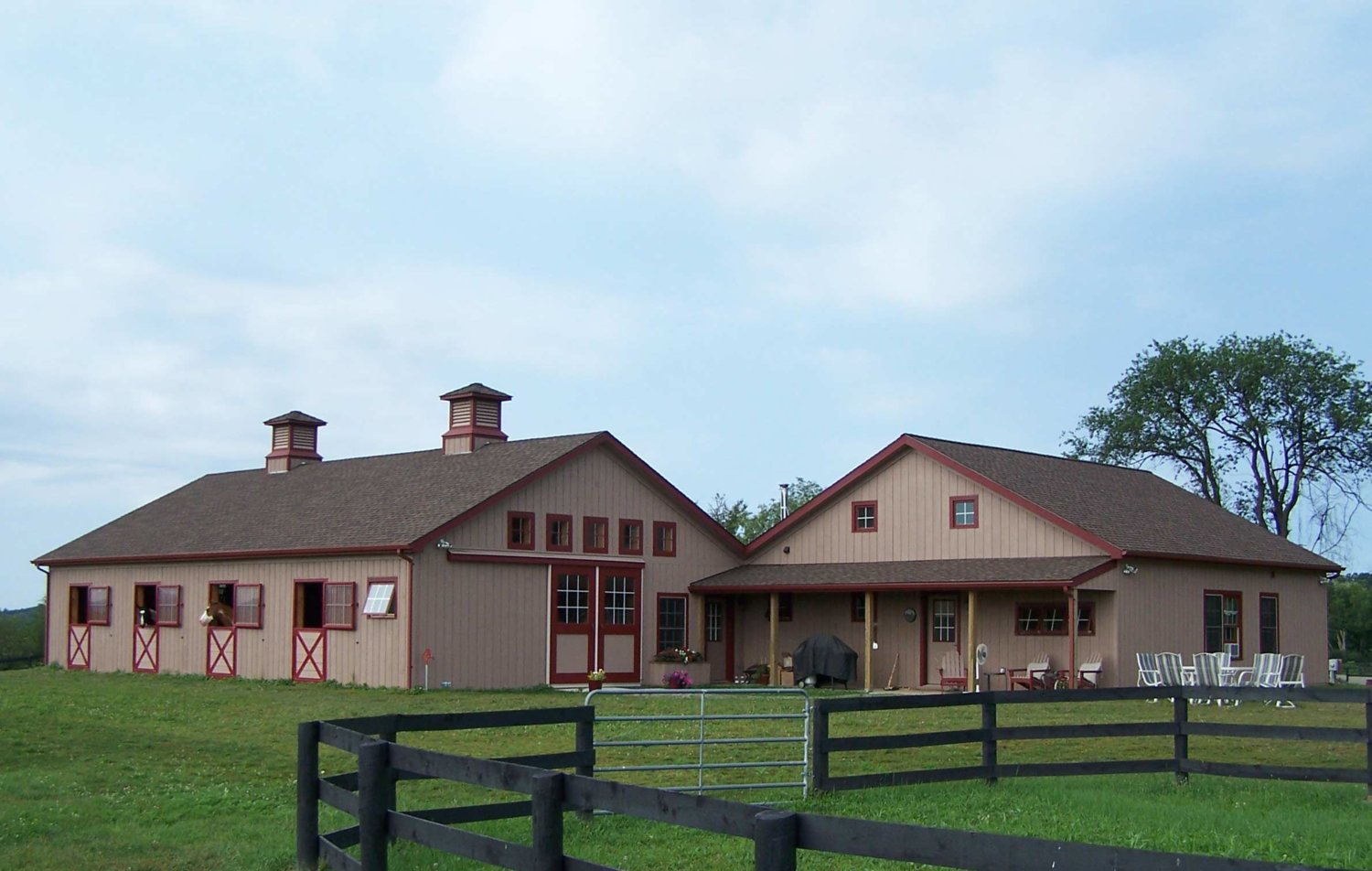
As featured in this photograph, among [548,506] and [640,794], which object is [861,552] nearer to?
[548,506]

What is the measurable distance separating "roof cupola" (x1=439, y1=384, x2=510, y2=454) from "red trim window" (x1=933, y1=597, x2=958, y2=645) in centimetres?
1073

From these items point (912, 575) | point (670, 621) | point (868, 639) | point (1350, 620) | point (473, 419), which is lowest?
point (1350, 620)

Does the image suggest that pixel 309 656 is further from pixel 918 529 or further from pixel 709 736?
pixel 709 736

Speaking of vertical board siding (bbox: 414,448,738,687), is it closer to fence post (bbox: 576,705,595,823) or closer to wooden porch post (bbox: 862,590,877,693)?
wooden porch post (bbox: 862,590,877,693)

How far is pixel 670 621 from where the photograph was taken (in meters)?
30.9

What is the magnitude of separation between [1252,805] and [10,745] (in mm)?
11752

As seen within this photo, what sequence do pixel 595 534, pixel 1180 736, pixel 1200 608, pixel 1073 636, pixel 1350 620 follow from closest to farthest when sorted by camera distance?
pixel 1180 736 < pixel 1073 636 < pixel 1200 608 < pixel 595 534 < pixel 1350 620

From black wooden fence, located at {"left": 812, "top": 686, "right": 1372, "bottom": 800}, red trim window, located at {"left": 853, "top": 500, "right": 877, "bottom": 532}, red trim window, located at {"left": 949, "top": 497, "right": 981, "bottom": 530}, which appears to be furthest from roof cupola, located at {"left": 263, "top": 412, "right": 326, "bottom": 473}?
black wooden fence, located at {"left": 812, "top": 686, "right": 1372, "bottom": 800}

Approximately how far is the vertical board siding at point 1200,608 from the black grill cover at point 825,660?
545 cm

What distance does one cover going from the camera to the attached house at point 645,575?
26.4 metres

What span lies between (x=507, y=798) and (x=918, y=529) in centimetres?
1883

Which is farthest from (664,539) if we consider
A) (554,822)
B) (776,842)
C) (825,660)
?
(776,842)

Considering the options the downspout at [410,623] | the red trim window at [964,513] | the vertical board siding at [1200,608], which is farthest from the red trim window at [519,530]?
the vertical board siding at [1200,608]

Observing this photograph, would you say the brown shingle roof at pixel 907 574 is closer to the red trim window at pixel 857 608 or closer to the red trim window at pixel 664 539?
the red trim window at pixel 857 608
